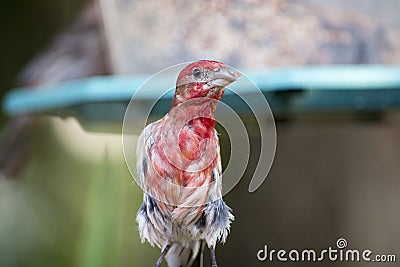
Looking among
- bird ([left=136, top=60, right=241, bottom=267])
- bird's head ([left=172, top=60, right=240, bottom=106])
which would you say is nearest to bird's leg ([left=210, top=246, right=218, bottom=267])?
bird ([left=136, top=60, right=241, bottom=267])

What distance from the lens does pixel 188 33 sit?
4.86 feet

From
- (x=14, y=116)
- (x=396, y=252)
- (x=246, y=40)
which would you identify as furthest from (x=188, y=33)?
(x=396, y=252)

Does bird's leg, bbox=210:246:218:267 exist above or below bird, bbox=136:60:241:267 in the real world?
below

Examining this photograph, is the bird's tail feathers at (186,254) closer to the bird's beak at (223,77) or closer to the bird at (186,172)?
the bird at (186,172)

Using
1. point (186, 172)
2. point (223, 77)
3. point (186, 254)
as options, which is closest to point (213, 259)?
point (186, 254)

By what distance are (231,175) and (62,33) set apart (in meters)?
0.52

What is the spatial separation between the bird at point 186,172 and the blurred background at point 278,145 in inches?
1.8

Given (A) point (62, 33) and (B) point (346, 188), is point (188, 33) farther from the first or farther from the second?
(B) point (346, 188)

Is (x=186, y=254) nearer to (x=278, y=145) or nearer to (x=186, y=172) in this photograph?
(x=186, y=172)

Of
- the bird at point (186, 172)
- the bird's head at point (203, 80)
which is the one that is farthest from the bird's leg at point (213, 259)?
the bird's head at point (203, 80)

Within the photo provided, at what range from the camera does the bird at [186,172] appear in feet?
4.19

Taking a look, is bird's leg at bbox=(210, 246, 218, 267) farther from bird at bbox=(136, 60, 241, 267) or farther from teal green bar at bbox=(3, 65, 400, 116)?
teal green bar at bbox=(3, 65, 400, 116)

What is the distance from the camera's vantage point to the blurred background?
1.44 meters

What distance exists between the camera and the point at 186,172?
1280 mm
